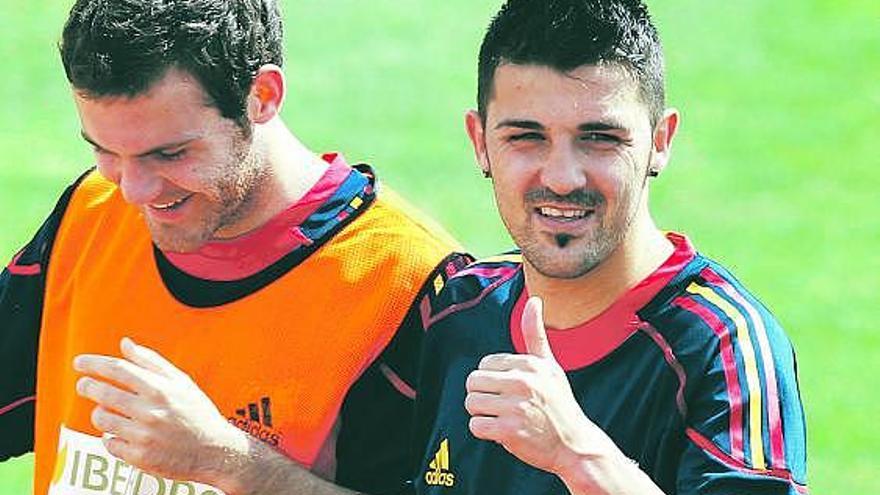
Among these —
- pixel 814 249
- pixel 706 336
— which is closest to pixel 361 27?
pixel 814 249

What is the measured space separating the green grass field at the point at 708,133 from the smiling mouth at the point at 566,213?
16.2 feet

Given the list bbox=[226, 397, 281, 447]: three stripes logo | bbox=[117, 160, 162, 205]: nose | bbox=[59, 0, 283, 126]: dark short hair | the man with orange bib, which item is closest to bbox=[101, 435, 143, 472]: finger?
the man with orange bib

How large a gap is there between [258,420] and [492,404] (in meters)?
1.01

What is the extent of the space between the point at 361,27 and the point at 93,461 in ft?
26.5

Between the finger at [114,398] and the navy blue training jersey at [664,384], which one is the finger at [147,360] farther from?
the navy blue training jersey at [664,384]

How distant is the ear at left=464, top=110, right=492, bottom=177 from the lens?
15.8ft

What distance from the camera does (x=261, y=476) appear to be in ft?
16.2

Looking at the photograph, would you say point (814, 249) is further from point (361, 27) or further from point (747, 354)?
point (747, 354)

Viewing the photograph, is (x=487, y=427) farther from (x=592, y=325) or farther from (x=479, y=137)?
(x=479, y=137)

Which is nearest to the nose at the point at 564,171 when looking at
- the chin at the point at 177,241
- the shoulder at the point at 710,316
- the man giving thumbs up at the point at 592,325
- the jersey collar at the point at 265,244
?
the man giving thumbs up at the point at 592,325

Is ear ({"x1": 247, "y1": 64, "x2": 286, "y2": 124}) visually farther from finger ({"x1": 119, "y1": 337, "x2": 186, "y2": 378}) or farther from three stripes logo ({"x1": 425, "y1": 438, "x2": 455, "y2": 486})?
three stripes logo ({"x1": 425, "y1": 438, "x2": 455, "y2": 486})

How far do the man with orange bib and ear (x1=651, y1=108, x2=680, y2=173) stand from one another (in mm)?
618

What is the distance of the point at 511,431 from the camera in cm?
423

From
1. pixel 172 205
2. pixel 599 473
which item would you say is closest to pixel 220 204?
pixel 172 205
